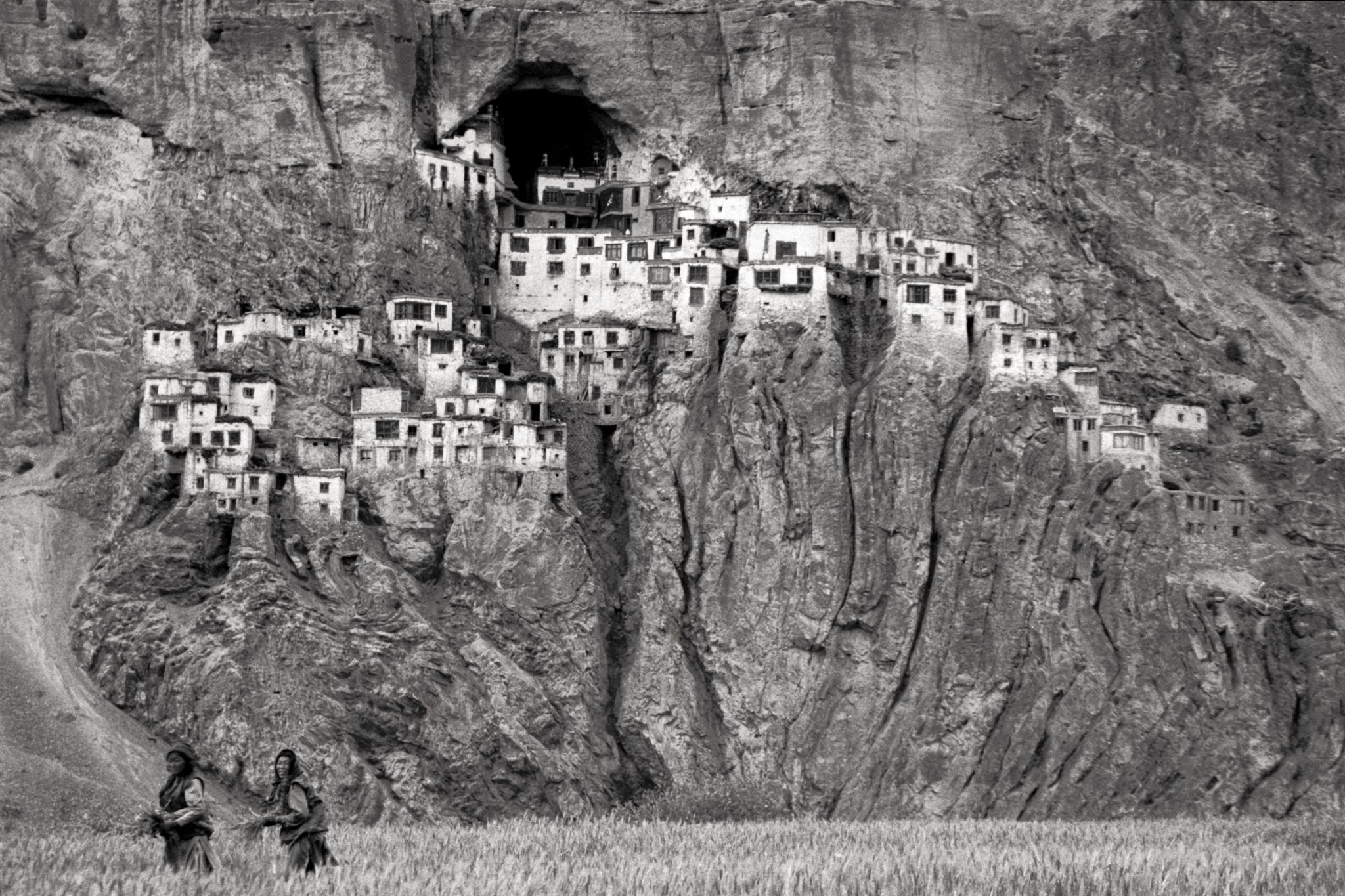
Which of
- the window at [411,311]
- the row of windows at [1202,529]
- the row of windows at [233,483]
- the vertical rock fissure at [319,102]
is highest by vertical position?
the vertical rock fissure at [319,102]

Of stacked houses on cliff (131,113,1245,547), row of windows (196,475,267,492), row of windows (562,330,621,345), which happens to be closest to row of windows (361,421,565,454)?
stacked houses on cliff (131,113,1245,547)

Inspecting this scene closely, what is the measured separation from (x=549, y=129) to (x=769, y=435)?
976 inches

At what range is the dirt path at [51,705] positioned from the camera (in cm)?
A: 8888

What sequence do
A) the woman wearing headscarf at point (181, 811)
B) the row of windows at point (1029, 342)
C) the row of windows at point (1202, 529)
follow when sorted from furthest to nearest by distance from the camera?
the row of windows at point (1029, 342), the row of windows at point (1202, 529), the woman wearing headscarf at point (181, 811)

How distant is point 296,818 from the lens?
45.2m

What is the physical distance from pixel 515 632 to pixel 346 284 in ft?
56.4

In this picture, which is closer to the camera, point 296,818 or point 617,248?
point 296,818

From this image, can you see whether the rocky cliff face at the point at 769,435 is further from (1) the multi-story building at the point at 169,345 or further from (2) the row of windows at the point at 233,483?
(1) the multi-story building at the point at 169,345

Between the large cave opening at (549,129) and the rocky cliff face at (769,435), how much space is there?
2.93 ft

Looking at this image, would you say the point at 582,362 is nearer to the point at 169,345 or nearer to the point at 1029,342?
the point at 169,345

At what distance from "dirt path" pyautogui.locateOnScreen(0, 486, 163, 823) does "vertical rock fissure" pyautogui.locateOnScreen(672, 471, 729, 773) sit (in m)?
20.4

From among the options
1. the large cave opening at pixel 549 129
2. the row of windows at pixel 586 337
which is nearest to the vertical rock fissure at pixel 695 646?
the row of windows at pixel 586 337

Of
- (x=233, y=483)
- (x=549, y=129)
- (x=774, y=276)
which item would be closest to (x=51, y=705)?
(x=233, y=483)

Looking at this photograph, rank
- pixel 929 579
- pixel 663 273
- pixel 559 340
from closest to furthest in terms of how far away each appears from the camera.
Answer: pixel 929 579
pixel 559 340
pixel 663 273
